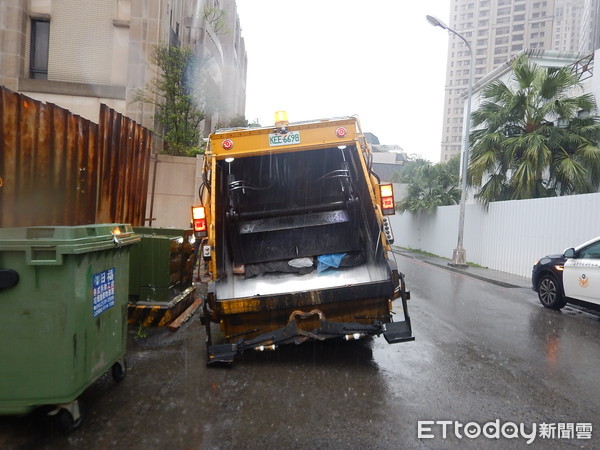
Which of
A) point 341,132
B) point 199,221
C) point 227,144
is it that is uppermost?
point 341,132

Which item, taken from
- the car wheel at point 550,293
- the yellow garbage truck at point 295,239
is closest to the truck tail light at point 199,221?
the yellow garbage truck at point 295,239

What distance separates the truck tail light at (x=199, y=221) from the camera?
5.42m

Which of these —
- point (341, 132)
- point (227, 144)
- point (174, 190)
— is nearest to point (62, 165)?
point (227, 144)

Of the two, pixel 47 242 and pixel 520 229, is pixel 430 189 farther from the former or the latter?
pixel 47 242

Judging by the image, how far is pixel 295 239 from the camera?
22.6 feet

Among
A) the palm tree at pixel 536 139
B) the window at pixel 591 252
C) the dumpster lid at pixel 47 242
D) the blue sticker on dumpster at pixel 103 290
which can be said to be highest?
the palm tree at pixel 536 139

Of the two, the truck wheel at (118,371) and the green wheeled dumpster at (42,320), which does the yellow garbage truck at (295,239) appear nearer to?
the truck wheel at (118,371)

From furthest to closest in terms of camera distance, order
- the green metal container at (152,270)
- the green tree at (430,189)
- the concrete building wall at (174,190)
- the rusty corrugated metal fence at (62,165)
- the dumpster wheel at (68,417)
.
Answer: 1. the green tree at (430,189)
2. the concrete building wall at (174,190)
3. the green metal container at (152,270)
4. the rusty corrugated metal fence at (62,165)
5. the dumpster wheel at (68,417)

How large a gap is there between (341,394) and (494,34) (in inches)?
5637

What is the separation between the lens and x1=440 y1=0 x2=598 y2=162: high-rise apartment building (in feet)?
406

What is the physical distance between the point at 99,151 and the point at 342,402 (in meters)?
5.33

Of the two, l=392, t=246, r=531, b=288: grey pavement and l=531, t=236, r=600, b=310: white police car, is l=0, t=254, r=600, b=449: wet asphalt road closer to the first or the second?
l=531, t=236, r=600, b=310: white police car

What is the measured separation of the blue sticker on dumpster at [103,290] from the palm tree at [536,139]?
46.3ft

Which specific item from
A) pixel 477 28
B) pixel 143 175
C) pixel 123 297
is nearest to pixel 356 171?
pixel 123 297
